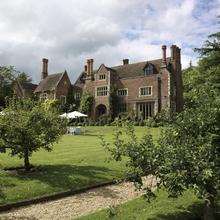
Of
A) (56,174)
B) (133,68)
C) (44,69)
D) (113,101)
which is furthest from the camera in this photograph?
(44,69)

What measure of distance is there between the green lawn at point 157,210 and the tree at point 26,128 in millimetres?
6096

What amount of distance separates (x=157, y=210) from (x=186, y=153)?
10.3 feet

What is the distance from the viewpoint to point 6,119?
18047 millimetres

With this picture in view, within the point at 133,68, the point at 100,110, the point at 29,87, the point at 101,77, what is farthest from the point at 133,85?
the point at 29,87

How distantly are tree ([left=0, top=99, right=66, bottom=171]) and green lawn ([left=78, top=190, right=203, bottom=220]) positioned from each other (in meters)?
6.10

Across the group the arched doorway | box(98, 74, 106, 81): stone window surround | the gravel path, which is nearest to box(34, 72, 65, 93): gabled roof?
box(98, 74, 106, 81): stone window surround

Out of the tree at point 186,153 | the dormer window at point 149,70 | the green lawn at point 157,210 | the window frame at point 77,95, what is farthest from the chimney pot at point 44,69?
the tree at point 186,153

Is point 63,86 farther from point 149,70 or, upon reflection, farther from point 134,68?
point 149,70

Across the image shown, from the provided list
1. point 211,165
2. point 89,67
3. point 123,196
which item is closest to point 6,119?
point 123,196

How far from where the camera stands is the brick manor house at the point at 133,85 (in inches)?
2176

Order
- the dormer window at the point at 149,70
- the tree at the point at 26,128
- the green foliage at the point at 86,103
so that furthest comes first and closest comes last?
the green foliage at the point at 86,103, the dormer window at the point at 149,70, the tree at the point at 26,128

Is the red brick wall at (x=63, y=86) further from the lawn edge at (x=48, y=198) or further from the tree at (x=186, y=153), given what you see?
the tree at (x=186, y=153)

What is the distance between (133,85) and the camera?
58531 millimetres

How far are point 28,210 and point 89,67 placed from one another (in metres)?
52.1
